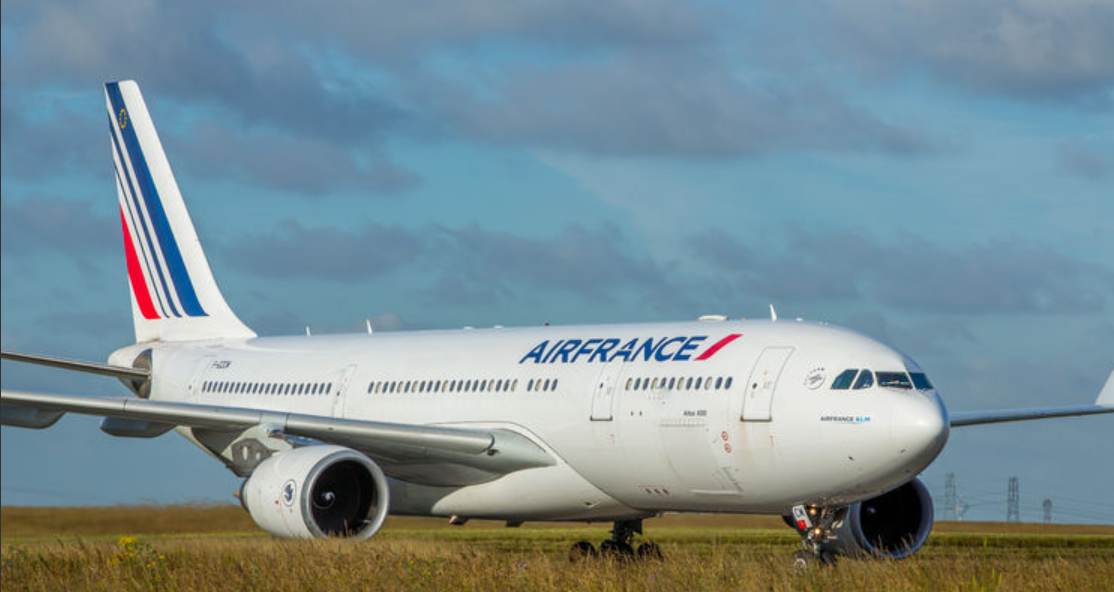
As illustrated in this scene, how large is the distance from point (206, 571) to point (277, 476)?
11.4 ft

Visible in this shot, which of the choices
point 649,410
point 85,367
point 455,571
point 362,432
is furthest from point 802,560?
point 85,367

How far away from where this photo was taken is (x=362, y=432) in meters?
23.8

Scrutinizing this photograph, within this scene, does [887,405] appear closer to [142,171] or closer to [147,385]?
[147,385]

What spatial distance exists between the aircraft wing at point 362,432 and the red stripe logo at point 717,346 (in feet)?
10.6

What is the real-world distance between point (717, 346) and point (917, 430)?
11.5 ft

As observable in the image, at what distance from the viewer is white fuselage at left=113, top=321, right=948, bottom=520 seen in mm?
19781

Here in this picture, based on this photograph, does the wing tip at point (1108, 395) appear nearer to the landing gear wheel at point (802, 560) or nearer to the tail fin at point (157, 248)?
the landing gear wheel at point (802, 560)

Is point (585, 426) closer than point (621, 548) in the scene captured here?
Yes

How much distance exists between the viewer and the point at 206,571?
63.1ft

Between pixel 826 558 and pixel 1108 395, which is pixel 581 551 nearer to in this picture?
pixel 826 558

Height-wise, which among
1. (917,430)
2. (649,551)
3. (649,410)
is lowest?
(649,551)

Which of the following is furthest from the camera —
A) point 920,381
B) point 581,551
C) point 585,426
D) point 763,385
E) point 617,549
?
point 617,549

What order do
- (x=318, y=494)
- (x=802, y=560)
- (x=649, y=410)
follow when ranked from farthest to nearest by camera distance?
(x=318, y=494), (x=649, y=410), (x=802, y=560)

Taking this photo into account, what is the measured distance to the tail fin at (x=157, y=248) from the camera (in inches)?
1342
